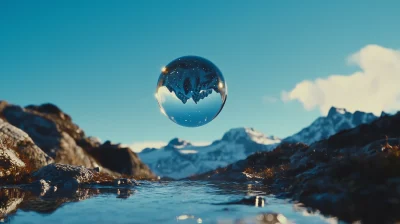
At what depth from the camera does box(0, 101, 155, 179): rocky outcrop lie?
1359 inches

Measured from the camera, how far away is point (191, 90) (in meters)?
11.4

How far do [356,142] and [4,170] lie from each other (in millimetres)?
19156

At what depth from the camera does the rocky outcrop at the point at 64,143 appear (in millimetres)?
34525

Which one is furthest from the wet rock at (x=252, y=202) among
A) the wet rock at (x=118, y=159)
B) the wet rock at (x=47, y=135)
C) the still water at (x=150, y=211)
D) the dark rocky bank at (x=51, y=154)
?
the wet rock at (x=118, y=159)

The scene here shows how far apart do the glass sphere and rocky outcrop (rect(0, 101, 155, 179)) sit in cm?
1614

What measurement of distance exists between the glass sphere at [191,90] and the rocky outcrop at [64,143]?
52.9 ft

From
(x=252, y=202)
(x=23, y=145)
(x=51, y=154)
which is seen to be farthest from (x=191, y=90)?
(x=51, y=154)

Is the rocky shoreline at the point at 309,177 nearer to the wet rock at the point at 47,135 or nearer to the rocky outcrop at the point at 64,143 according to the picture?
the rocky outcrop at the point at 64,143

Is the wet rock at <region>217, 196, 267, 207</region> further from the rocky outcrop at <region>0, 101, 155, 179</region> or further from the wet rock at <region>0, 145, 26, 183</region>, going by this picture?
the rocky outcrop at <region>0, 101, 155, 179</region>

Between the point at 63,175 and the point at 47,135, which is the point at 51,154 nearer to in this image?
the point at 47,135

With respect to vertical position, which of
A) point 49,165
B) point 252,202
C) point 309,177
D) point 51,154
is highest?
point 51,154

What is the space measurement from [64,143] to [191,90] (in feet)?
93.2

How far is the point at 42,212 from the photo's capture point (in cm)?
607

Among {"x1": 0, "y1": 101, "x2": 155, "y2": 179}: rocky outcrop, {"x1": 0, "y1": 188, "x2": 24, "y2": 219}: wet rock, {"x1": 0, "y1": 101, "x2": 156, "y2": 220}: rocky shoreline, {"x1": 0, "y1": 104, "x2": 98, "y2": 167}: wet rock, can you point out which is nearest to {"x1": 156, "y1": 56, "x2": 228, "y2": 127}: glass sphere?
{"x1": 0, "y1": 101, "x2": 156, "y2": 220}: rocky shoreline
